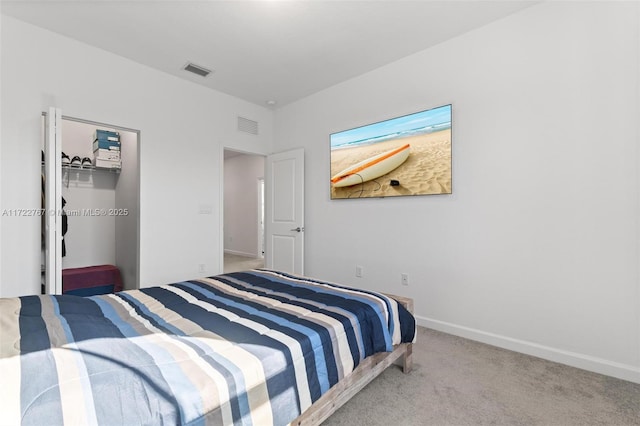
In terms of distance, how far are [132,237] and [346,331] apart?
11.1ft

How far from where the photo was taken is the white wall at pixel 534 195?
2068 mm

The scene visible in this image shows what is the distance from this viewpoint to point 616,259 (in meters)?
2.07

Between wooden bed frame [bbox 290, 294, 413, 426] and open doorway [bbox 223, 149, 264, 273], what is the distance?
504cm

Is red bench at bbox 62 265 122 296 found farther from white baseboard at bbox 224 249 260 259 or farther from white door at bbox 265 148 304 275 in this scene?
white baseboard at bbox 224 249 260 259

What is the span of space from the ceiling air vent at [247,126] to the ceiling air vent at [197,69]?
82 centimetres

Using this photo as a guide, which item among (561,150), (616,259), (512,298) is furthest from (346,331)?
(561,150)

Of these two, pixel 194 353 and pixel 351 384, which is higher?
pixel 194 353

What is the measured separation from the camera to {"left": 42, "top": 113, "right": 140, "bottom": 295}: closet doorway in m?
3.88

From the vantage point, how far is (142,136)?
336 centimetres

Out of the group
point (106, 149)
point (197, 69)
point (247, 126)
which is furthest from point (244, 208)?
point (197, 69)

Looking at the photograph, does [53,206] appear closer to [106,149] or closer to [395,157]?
[106,149]

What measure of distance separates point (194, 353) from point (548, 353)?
8.63 ft

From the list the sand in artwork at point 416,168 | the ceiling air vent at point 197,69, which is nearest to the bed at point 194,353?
the sand in artwork at point 416,168

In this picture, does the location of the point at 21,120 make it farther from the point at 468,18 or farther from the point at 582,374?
the point at 582,374
